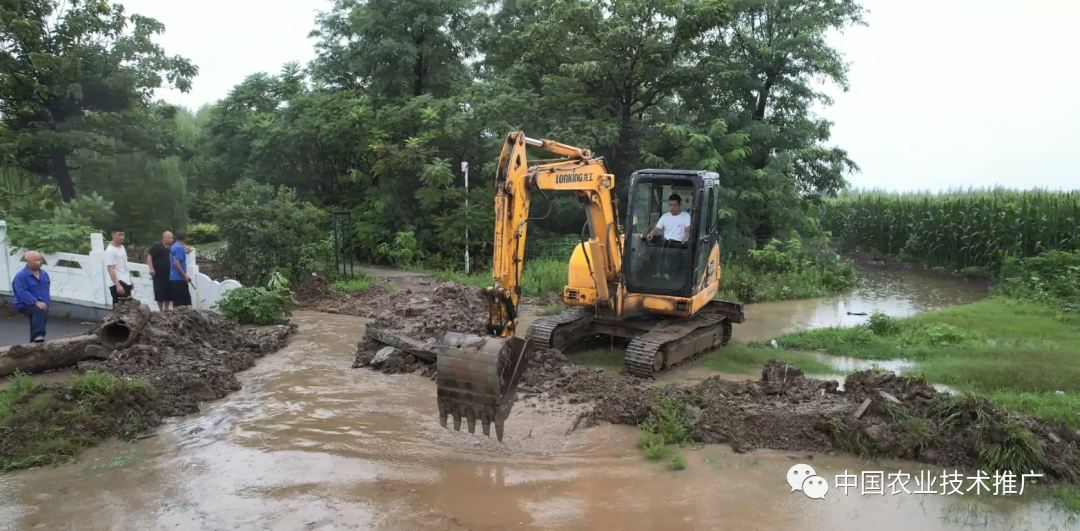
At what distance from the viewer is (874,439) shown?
20.6 feet

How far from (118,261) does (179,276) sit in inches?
33.6

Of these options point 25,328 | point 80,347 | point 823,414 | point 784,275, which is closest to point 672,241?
point 823,414

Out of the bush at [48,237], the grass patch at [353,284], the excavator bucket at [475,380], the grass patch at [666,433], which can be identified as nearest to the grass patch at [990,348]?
the grass patch at [666,433]

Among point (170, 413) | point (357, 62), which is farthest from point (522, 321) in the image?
point (357, 62)

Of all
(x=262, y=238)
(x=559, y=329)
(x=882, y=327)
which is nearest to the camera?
(x=559, y=329)

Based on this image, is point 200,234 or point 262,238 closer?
point 262,238

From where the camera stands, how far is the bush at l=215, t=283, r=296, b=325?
11273mm

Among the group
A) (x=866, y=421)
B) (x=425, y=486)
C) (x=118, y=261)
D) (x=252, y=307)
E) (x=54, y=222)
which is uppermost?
(x=54, y=222)

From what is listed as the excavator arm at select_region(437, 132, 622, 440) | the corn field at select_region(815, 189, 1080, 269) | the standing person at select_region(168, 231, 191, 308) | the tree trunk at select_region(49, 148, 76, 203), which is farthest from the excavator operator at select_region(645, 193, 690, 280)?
the tree trunk at select_region(49, 148, 76, 203)

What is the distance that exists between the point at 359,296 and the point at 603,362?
6.31 meters

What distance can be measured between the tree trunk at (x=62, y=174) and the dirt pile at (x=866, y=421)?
15821mm

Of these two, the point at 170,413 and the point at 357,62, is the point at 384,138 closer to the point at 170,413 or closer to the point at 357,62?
the point at 357,62

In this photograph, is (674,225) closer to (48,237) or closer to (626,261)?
(626,261)

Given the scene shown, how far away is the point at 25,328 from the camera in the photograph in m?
11.1
